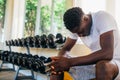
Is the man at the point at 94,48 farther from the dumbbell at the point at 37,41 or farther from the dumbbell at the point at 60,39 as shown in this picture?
the dumbbell at the point at 37,41

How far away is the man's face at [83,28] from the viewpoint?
1.29 meters

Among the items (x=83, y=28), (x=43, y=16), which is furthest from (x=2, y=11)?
(x=83, y=28)

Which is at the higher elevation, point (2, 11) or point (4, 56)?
point (2, 11)

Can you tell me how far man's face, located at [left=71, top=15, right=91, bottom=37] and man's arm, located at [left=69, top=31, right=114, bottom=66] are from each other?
153 mm

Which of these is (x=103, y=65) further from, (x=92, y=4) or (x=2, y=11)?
(x=2, y=11)

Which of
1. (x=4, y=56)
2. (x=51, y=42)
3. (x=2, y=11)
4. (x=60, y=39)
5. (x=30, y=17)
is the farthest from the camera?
(x=2, y=11)

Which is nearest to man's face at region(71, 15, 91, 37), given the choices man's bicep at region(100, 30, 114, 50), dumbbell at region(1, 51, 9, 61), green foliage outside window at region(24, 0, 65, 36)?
man's bicep at region(100, 30, 114, 50)

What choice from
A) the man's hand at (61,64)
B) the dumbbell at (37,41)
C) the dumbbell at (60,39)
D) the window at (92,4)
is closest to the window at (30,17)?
the dumbbell at (37,41)

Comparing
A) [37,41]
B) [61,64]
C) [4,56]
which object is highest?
[61,64]

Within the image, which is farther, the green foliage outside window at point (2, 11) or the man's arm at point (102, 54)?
the green foliage outside window at point (2, 11)

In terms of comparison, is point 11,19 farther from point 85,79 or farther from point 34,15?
point 85,79

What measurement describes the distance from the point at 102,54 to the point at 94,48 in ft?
0.88

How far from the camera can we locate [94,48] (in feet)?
4.73

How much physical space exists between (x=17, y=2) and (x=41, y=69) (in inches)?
126
